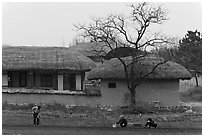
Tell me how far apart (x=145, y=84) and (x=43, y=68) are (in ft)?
18.5

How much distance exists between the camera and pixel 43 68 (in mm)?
23422

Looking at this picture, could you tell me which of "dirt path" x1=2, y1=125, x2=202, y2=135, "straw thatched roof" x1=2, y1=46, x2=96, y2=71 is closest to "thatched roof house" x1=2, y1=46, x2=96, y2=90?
"straw thatched roof" x1=2, y1=46, x2=96, y2=71

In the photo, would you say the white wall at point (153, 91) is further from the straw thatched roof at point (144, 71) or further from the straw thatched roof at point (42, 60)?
the straw thatched roof at point (42, 60)

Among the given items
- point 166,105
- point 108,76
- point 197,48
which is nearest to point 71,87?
point 108,76

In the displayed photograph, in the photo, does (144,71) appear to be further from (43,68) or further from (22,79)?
(22,79)

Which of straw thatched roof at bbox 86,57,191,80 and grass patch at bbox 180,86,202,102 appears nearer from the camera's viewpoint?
straw thatched roof at bbox 86,57,191,80

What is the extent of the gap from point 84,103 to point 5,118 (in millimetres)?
5020

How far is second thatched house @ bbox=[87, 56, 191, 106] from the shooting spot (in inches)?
813

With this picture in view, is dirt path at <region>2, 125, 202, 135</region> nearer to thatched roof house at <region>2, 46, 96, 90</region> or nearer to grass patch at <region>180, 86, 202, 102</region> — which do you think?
thatched roof house at <region>2, 46, 96, 90</region>

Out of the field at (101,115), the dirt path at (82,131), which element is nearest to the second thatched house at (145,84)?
the field at (101,115)

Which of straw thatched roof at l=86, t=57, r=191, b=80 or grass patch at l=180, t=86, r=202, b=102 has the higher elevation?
straw thatched roof at l=86, t=57, r=191, b=80

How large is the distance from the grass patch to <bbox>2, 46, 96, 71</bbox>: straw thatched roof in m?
5.49

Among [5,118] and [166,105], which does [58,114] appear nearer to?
[5,118]

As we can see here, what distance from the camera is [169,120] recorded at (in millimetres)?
16656
